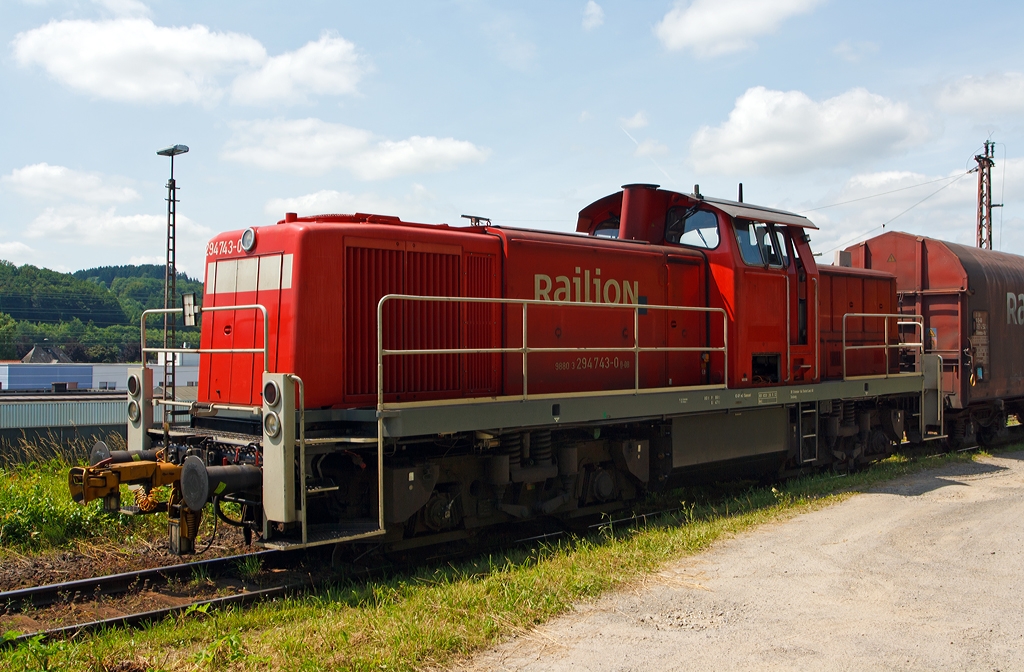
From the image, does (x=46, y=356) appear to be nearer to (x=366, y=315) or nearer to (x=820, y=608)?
(x=366, y=315)

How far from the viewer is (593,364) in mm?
9234

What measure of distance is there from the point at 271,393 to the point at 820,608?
14.5 ft

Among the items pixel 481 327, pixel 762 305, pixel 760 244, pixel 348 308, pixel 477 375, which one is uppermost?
pixel 760 244

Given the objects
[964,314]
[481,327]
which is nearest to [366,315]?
[481,327]

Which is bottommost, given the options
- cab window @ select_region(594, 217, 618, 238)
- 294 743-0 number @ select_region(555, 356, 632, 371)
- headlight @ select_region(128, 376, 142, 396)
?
headlight @ select_region(128, 376, 142, 396)

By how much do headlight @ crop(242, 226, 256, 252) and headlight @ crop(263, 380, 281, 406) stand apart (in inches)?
68.9

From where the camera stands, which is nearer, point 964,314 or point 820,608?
point 820,608

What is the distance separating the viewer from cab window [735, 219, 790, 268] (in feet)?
33.7

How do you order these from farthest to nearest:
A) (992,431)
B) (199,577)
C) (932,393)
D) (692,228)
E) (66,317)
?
(66,317), (992,431), (932,393), (692,228), (199,577)

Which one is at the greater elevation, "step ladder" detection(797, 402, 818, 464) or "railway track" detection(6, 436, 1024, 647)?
"step ladder" detection(797, 402, 818, 464)

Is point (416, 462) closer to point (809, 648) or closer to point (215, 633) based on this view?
point (215, 633)

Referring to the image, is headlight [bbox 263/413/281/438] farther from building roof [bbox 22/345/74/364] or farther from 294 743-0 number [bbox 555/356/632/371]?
building roof [bbox 22/345/74/364]

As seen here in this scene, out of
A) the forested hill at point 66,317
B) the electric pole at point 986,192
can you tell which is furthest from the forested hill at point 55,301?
the electric pole at point 986,192

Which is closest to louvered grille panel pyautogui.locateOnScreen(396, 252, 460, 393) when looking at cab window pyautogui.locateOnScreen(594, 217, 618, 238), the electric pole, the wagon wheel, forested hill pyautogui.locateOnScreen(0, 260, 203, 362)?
cab window pyautogui.locateOnScreen(594, 217, 618, 238)
